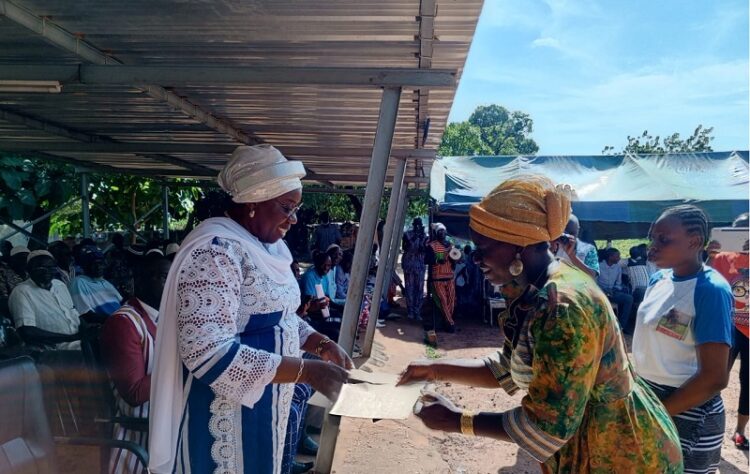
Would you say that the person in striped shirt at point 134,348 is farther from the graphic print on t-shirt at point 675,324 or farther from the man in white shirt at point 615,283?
the man in white shirt at point 615,283

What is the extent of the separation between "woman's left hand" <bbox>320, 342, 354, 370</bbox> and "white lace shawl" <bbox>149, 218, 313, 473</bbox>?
522 millimetres

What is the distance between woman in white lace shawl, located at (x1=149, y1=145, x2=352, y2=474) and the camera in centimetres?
160

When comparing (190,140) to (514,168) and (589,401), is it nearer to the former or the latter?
(589,401)

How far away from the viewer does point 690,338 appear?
7.55 ft

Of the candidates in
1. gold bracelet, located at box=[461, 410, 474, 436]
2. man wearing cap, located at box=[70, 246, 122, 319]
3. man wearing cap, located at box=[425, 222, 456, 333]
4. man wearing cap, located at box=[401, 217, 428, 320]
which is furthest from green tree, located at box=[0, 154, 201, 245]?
gold bracelet, located at box=[461, 410, 474, 436]

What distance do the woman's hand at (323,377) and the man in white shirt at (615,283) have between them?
29.3ft

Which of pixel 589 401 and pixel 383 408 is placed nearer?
pixel 589 401

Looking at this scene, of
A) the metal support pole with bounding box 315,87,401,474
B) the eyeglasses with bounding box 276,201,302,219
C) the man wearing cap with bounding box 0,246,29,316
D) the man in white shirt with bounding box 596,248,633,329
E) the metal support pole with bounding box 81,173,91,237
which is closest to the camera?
the eyeglasses with bounding box 276,201,302,219

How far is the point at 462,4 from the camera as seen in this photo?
2096mm

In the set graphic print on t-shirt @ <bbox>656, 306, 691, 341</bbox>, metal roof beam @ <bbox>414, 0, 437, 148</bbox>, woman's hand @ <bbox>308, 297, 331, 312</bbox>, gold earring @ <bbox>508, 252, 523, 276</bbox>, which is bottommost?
woman's hand @ <bbox>308, 297, 331, 312</bbox>

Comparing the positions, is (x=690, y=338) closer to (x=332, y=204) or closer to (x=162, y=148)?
(x=162, y=148)

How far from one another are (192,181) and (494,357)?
30.6 ft

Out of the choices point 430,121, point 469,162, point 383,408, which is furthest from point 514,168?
point 383,408

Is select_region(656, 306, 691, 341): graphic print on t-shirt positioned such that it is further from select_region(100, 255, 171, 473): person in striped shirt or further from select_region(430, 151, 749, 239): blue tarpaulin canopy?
select_region(430, 151, 749, 239): blue tarpaulin canopy
